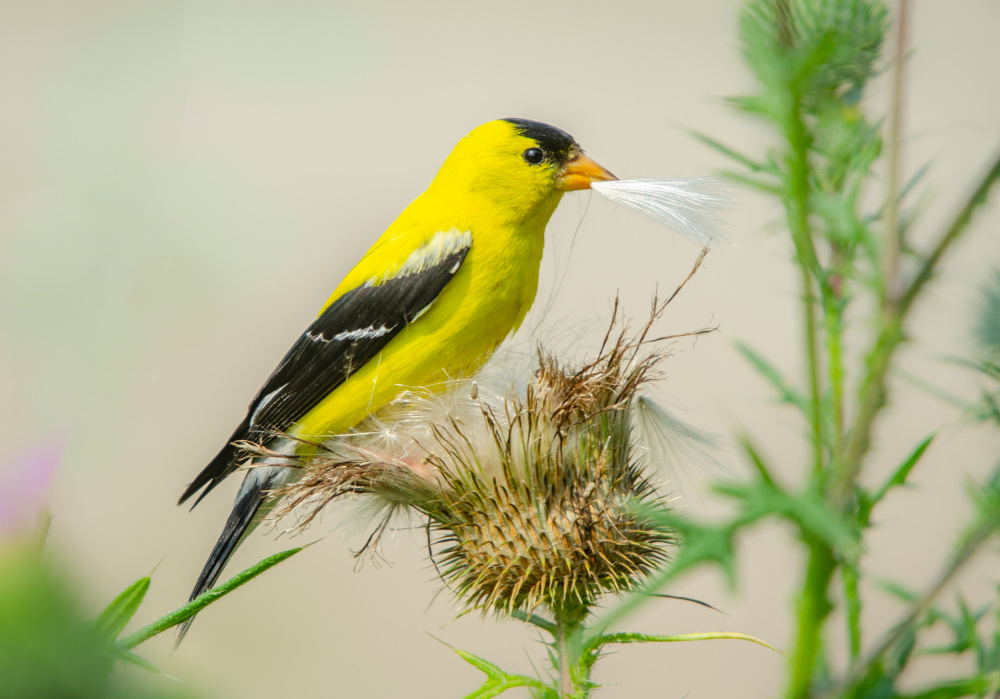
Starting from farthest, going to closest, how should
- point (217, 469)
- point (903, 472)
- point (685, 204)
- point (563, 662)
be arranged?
point (217, 469) → point (685, 204) → point (563, 662) → point (903, 472)

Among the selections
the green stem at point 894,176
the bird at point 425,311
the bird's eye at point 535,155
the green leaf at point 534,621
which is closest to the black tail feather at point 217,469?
the bird at point 425,311

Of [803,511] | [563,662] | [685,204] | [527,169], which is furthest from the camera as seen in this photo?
[527,169]

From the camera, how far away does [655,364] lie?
3.02ft

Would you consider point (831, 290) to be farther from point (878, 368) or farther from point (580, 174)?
point (580, 174)

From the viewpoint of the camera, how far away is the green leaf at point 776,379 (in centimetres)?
39

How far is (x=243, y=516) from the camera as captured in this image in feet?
3.93

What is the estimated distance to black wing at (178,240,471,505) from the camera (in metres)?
1.16

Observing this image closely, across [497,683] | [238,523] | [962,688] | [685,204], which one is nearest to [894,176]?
[962,688]

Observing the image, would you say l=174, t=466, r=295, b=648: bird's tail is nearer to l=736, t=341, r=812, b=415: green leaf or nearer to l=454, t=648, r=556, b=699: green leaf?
l=454, t=648, r=556, b=699: green leaf

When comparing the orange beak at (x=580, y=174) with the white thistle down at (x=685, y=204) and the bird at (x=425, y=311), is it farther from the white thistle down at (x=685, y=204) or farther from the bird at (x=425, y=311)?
the white thistle down at (x=685, y=204)

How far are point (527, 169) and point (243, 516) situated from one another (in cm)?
72

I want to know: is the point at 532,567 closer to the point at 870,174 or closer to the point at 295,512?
the point at 295,512

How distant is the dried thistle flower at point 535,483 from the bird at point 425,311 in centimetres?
21

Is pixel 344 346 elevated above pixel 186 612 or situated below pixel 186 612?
above
